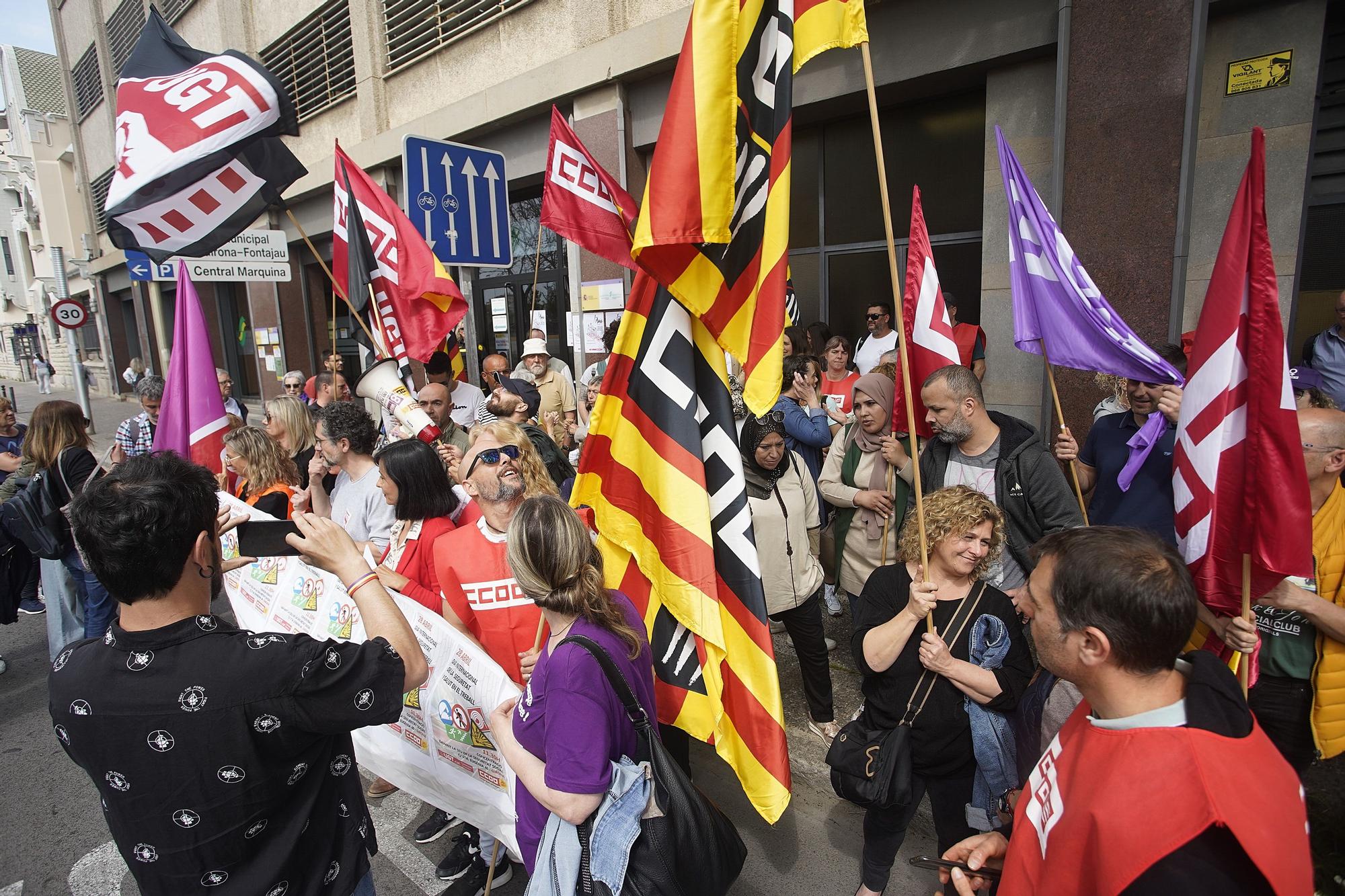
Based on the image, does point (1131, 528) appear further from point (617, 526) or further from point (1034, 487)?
point (1034, 487)

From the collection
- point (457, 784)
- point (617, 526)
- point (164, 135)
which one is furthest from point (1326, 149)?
point (164, 135)

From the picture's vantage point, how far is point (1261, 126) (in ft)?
14.1

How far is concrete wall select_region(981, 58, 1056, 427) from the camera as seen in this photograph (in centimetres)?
529

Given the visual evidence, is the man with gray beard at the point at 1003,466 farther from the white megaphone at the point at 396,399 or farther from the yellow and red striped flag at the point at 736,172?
the white megaphone at the point at 396,399

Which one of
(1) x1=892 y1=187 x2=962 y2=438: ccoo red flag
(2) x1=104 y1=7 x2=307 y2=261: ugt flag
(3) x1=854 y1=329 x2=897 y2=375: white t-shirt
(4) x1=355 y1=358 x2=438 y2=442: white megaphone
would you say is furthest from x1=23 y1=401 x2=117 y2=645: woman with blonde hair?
(3) x1=854 y1=329 x2=897 y2=375: white t-shirt

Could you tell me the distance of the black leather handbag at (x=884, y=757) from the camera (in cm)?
229

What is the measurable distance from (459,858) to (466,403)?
4202 millimetres

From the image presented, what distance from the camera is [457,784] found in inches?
103

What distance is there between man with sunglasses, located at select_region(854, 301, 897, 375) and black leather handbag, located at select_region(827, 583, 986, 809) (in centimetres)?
415

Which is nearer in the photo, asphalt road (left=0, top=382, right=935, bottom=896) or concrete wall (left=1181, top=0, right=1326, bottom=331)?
asphalt road (left=0, top=382, right=935, bottom=896)

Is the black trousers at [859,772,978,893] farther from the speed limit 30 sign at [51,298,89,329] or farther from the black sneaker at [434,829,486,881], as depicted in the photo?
the speed limit 30 sign at [51,298,89,329]

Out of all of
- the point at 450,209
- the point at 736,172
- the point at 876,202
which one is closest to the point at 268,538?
the point at 736,172

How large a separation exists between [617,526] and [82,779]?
3798 mm

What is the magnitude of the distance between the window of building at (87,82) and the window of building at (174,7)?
5.08m
